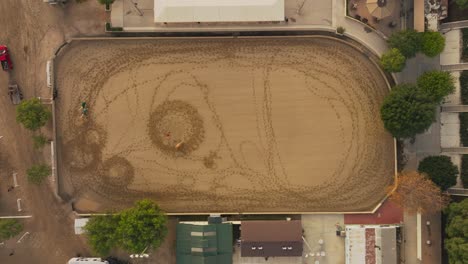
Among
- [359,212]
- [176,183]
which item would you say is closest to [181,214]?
[176,183]

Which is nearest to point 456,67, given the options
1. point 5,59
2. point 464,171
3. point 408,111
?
point 408,111

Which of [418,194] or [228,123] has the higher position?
[228,123]

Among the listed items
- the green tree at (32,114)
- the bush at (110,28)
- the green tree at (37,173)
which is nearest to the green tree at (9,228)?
the green tree at (37,173)

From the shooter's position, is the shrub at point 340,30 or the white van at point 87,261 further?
the shrub at point 340,30

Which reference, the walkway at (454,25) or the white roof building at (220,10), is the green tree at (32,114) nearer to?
the white roof building at (220,10)

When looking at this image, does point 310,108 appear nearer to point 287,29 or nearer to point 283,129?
point 283,129

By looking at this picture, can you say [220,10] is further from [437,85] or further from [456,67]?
[456,67]
